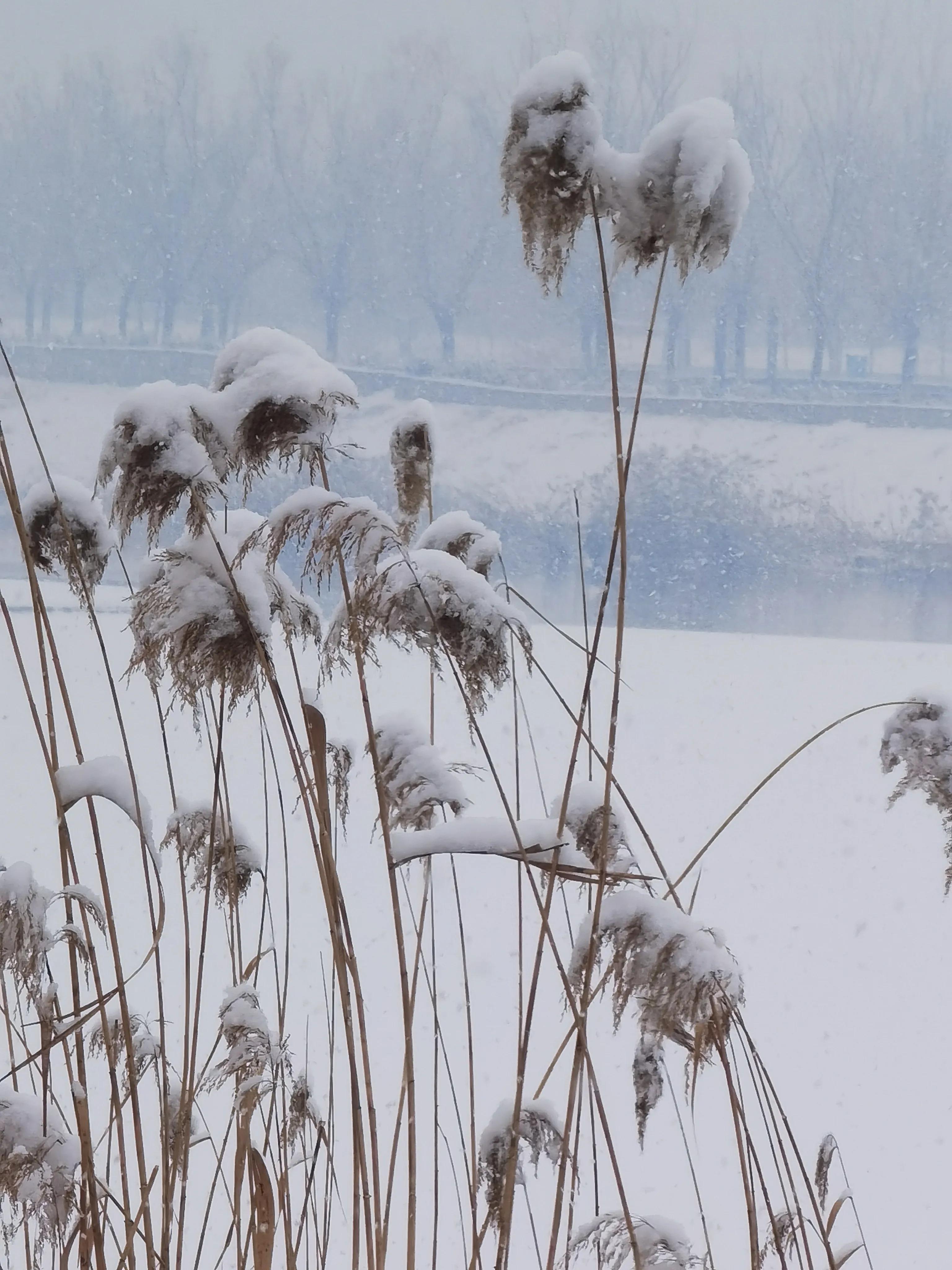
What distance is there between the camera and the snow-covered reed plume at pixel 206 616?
0.58 meters

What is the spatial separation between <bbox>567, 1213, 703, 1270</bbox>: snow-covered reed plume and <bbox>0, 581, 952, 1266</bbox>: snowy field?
217 millimetres

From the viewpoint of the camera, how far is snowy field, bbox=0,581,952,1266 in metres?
2.66

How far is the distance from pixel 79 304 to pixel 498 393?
2585mm

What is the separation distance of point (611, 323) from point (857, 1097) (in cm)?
272

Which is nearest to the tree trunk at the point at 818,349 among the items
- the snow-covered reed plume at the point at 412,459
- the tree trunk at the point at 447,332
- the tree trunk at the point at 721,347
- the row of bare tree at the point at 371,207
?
the row of bare tree at the point at 371,207

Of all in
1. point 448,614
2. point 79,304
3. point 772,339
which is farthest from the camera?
point 772,339

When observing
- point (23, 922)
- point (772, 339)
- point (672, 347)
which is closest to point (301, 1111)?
point (23, 922)

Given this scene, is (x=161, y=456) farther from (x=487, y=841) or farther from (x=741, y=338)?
(x=741, y=338)

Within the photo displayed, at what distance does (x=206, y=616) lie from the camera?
0.58 metres

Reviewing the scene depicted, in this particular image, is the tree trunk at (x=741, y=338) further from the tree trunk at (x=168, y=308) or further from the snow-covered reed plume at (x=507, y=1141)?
the snow-covered reed plume at (x=507, y=1141)

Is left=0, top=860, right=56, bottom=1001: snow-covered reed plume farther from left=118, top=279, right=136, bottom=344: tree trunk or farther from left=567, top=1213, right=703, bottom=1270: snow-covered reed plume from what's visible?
left=118, top=279, right=136, bottom=344: tree trunk

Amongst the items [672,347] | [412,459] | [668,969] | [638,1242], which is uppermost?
[672,347]

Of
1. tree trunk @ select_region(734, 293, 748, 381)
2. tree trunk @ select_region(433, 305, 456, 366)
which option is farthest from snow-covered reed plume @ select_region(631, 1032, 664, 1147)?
tree trunk @ select_region(734, 293, 748, 381)

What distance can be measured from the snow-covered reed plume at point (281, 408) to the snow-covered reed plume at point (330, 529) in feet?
0.10
